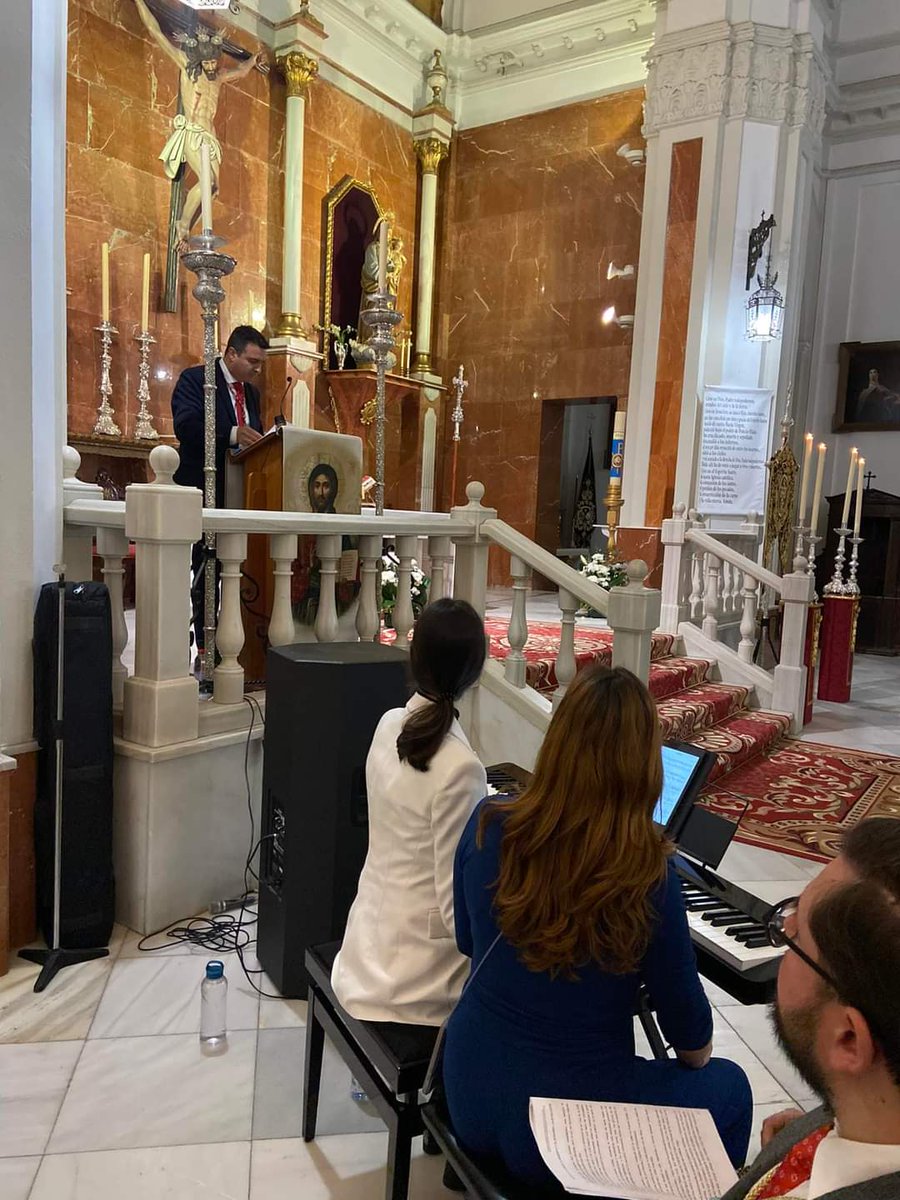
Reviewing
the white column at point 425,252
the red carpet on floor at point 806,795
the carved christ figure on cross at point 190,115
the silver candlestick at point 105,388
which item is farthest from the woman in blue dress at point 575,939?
the white column at point 425,252

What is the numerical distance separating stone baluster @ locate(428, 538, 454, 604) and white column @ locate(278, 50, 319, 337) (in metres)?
5.93

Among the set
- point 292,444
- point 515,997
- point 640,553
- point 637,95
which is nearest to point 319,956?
point 515,997

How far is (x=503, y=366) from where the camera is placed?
11.4 meters

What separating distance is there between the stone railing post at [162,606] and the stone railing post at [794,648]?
17.5ft

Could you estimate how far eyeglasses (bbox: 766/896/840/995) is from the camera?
0.98m

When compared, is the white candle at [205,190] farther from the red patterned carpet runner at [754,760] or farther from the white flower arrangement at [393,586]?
the red patterned carpet runner at [754,760]

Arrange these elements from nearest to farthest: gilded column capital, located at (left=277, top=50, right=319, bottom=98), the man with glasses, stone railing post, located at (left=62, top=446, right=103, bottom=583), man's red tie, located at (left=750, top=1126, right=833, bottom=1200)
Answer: the man with glasses → man's red tie, located at (left=750, top=1126, right=833, bottom=1200) → stone railing post, located at (left=62, top=446, right=103, bottom=583) → gilded column capital, located at (left=277, top=50, right=319, bottom=98)

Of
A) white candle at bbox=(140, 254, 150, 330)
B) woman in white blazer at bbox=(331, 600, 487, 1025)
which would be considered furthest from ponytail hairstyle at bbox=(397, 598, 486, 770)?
white candle at bbox=(140, 254, 150, 330)

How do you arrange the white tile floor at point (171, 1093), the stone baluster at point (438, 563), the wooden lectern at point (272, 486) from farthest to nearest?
the stone baluster at point (438, 563) → the wooden lectern at point (272, 486) → the white tile floor at point (171, 1093)

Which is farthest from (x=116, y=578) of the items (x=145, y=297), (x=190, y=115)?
(x=190, y=115)

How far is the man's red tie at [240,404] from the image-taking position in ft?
14.3

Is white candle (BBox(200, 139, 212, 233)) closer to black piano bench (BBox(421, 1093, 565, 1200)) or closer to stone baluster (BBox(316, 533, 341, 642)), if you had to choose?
stone baluster (BBox(316, 533, 341, 642))

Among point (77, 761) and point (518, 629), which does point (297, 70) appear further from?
point (77, 761)

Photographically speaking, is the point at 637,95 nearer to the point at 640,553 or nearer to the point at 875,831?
the point at 640,553
